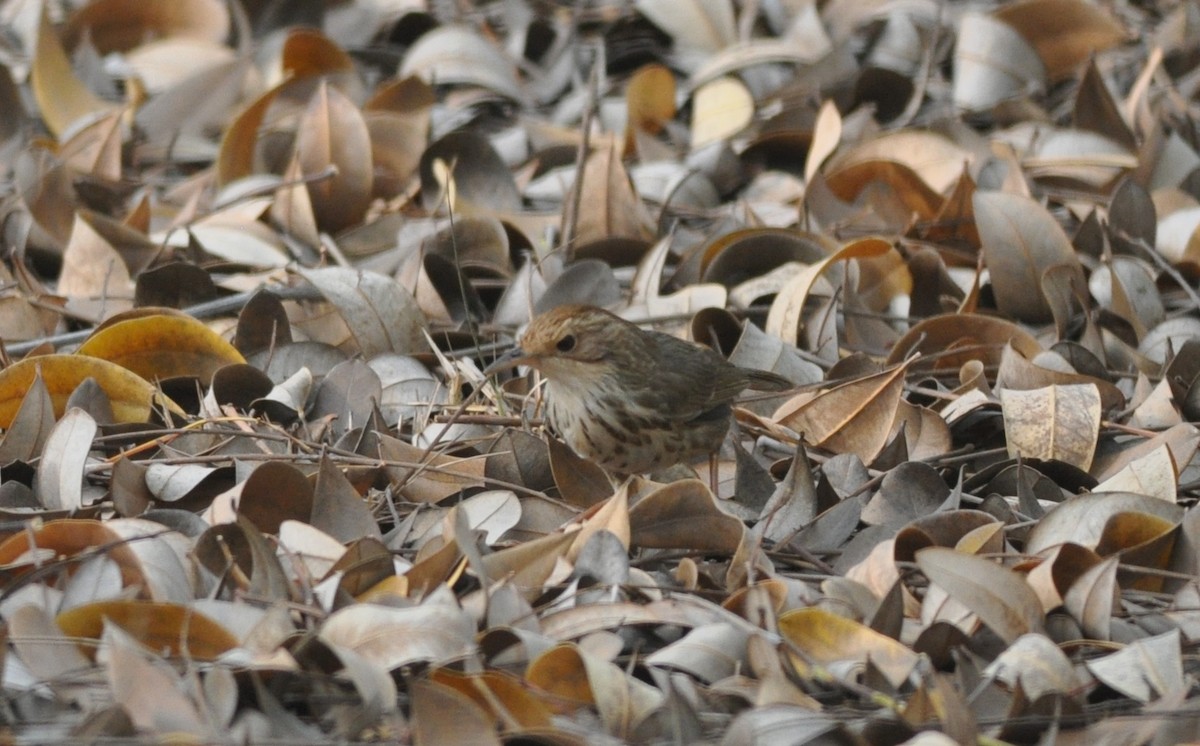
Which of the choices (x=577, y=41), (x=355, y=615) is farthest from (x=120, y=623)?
(x=577, y=41)

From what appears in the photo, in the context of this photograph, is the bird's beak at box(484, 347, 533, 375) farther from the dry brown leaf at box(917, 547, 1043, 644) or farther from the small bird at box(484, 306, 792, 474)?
the dry brown leaf at box(917, 547, 1043, 644)

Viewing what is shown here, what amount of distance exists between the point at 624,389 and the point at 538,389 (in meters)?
0.44

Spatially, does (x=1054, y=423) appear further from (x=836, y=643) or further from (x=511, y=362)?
(x=511, y=362)

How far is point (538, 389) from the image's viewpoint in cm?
508

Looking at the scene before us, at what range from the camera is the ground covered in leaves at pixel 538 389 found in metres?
3.26

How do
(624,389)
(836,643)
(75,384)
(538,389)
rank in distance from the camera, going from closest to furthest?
(836,643) → (75,384) → (624,389) → (538,389)

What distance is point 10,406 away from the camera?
459 cm

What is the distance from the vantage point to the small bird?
4.65m

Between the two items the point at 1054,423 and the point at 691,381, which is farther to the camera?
the point at 691,381

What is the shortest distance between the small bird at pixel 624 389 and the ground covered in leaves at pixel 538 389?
0.51 ft

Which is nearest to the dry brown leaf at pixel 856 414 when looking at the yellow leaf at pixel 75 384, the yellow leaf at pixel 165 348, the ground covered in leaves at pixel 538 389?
the ground covered in leaves at pixel 538 389

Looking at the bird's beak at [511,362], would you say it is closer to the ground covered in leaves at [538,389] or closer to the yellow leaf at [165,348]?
the ground covered in leaves at [538,389]

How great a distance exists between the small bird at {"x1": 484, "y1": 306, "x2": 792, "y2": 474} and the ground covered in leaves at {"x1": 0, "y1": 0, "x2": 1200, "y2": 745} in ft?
0.51

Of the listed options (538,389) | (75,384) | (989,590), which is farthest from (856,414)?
(75,384)
